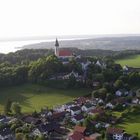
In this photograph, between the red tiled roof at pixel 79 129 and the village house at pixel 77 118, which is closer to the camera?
the red tiled roof at pixel 79 129

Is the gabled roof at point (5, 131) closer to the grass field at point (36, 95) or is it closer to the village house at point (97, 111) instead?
the grass field at point (36, 95)

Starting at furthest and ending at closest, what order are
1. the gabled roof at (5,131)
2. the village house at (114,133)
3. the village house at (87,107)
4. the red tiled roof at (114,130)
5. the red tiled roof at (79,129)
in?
the village house at (87,107), the gabled roof at (5,131), the red tiled roof at (79,129), the red tiled roof at (114,130), the village house at (114,133)

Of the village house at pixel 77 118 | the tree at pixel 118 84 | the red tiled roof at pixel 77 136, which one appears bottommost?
the village house at pixel 77 118

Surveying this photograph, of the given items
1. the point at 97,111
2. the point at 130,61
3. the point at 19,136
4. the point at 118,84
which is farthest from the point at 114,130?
the point at 130,61

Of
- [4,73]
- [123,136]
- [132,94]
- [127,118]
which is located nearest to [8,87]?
[4,73]

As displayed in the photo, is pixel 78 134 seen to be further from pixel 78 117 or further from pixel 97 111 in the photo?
pixel 97 111

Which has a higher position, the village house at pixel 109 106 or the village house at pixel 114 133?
the village house at pixel 109 106

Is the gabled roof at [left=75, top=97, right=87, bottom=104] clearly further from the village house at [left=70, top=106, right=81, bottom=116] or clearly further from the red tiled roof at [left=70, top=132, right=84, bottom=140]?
the red tiled roof at [left=70, top=132, right=84, bottom=140]

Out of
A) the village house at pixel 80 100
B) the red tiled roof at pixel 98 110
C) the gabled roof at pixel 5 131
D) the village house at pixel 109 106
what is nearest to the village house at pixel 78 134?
the gabled roof at pixel 5 131

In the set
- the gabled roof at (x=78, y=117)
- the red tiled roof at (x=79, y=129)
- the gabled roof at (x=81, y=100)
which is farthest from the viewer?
the gabled roof at (x=81, y=100)
